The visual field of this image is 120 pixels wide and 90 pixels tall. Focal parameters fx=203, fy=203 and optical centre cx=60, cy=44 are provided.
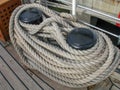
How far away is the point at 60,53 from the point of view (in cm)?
151

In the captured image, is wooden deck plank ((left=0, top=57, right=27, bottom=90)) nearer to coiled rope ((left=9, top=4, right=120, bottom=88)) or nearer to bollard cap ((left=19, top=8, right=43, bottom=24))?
coiled rope ((left=9, top=4, right=120, bottom=88))

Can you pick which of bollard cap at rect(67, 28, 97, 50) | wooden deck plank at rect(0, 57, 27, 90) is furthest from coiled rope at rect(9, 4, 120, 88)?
wooden deck plank at rect(0, 57, 27, 90)

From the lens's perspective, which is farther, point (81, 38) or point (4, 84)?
point (4, 84)

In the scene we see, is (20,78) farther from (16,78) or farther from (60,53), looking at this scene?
(60,53)

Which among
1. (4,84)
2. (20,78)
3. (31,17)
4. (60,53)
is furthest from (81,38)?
(4,84)

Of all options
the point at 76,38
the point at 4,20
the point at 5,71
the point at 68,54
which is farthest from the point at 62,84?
the point at 4,20

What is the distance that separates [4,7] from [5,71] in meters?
0.62

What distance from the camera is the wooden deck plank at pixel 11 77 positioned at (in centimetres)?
172

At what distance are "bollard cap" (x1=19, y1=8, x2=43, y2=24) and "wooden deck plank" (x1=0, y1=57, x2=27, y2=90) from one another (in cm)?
48

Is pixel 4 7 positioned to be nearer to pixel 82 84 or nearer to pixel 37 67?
pixel 37 67

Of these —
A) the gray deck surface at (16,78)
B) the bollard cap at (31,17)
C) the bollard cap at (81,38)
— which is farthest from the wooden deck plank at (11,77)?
the bollard cap at (81,38)

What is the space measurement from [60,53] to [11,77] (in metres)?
0.57

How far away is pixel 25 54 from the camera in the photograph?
177 centimetres

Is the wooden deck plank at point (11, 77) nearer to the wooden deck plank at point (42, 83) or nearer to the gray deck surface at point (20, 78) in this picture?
the gray deck surface at point (20, 78)
